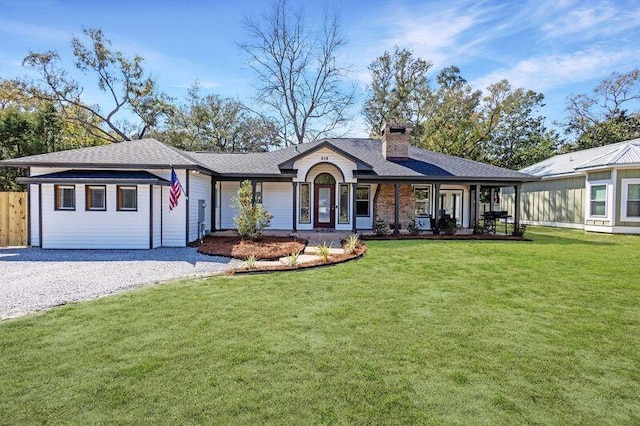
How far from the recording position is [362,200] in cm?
1752

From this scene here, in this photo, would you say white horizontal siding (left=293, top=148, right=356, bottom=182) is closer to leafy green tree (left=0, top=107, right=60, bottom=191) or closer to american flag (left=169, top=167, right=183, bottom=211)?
american flag (left=169, top=167, right=183, bottom=211)

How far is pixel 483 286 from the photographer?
7.13 metres

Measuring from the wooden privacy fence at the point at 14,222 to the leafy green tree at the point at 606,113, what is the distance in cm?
4354

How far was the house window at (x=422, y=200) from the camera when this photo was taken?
58.9 ft

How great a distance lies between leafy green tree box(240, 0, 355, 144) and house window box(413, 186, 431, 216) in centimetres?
1599

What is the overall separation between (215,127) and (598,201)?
1156 inches

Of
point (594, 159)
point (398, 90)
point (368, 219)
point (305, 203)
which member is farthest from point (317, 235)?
point (398, 90)

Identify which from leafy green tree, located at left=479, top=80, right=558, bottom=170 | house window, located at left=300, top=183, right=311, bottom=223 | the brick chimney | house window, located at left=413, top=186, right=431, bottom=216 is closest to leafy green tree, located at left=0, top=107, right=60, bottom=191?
house window, located at left=300, top=183, right=311, bottom=223

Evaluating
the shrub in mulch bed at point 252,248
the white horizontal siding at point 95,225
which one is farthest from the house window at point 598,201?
the white horizontal siding at point 95,225

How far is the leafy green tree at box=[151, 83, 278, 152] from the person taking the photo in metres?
32.0

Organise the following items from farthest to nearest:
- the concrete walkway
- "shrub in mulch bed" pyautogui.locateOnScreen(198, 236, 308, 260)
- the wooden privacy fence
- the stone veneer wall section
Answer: the stone veneer wall section, the concrete walkway, the wooden privacy fence, "shrub in mulch bed" pyautogui.locateOnScreen(198, 236, 308, 260)

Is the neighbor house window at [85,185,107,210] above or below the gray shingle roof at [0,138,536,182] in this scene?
below

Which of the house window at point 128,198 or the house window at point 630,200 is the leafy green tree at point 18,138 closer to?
the house window at point 128,198

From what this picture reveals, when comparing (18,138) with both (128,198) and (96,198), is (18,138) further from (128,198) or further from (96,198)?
(128,198)
